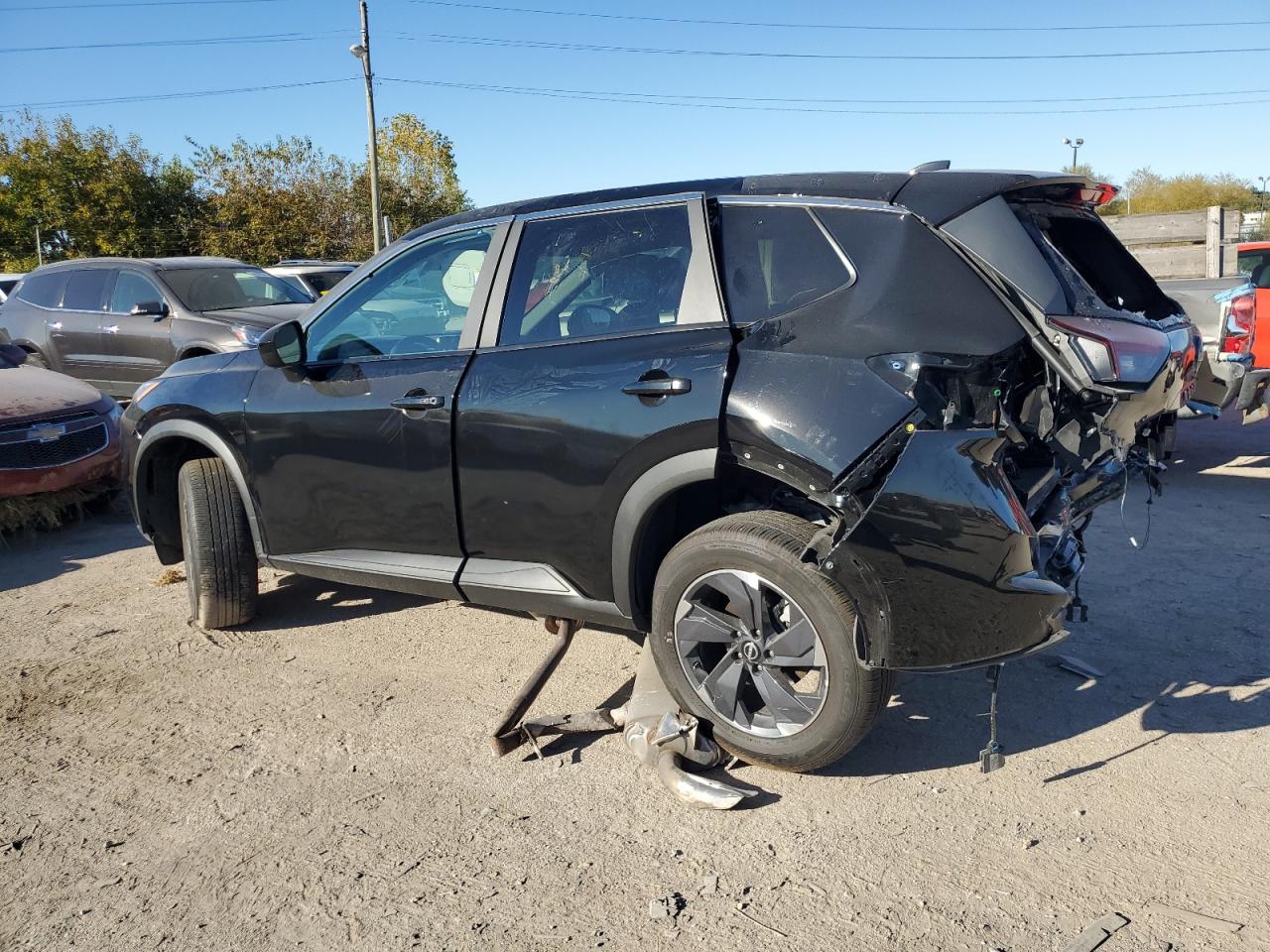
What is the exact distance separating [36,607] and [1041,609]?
5.10 metres

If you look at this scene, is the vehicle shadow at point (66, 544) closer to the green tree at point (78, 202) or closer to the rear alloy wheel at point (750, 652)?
the rear alloy wheel at point (750, 652)

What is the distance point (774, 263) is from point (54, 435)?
18.9 ft

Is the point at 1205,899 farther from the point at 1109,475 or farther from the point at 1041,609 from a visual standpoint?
the point at 1109,475

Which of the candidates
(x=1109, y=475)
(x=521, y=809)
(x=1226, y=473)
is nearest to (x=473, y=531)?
(x=521, y=809)

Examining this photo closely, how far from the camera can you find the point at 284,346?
4.44 meters

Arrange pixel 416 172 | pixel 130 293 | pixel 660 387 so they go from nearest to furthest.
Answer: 1. pixel 660 387
2. pixel 130 293
3. pixel 416 172

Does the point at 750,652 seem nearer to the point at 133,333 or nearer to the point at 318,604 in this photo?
the point at 318,604

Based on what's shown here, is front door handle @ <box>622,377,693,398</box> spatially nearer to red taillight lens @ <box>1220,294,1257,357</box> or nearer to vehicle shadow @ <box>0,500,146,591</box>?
vehicle shadow @ <box>0,500,146,591</box>

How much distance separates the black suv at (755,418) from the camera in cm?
308

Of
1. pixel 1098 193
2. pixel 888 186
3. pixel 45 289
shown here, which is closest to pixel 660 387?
pixel 888 186

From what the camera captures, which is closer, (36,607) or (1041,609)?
(1041,609)

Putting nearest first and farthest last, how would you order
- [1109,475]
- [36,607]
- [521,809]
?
[521,809]
[1109,475]
[36,607]

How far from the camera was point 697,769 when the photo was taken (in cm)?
351

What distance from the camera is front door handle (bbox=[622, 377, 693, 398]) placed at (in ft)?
11.2
